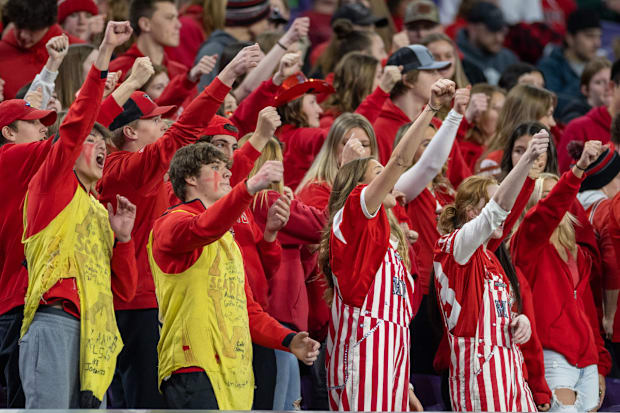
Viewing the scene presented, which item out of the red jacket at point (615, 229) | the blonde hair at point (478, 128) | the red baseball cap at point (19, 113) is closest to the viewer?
the red baseball cap at point (19, 113)

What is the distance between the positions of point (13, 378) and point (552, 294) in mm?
3039

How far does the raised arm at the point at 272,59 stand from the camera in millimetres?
6953

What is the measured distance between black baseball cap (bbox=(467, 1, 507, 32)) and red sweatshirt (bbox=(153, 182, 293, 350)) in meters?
6.68

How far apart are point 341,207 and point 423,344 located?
124cm

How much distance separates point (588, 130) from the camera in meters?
8.06

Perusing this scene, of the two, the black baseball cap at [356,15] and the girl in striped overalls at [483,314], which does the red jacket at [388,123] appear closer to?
the girl in striped overalls at [483,314]

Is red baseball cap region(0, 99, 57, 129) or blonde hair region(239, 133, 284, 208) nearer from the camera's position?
red baseball cap region(0, 99, 57, 129)

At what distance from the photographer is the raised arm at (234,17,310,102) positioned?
695cm

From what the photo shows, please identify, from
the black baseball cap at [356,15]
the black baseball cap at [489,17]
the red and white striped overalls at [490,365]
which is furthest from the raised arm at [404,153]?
the black baseball cap at [489,17]

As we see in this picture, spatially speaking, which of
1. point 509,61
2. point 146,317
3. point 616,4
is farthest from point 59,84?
point 616,4

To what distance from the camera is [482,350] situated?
5.34 m

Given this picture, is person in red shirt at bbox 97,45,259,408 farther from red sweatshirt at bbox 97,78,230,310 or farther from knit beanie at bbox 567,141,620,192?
knit beanie at bbox 567,141,620,192

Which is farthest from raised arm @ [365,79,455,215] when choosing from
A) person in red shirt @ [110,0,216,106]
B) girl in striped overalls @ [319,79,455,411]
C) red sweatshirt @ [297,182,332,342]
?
person in red shirt @ [110,0,216,106]

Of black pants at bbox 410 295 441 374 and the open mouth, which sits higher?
the open mouth
